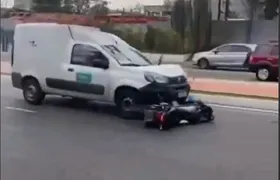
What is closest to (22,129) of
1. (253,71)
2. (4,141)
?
(4,141)

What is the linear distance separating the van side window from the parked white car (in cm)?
28

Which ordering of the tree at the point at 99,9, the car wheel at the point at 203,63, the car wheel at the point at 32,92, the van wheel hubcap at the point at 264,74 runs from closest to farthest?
the van wheel hubcap at the point at 264,74
the car wheel at the point at 203,63
the tree at the point at 99,9
the car wheel at the point at 32,92

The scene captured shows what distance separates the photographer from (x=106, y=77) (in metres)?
1.65

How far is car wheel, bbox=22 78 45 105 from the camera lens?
1.70 meters

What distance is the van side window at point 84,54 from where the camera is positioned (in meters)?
1.60

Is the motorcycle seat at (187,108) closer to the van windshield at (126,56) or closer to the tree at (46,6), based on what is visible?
the van windshield at (126,56)

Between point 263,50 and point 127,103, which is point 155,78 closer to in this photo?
point 127,103

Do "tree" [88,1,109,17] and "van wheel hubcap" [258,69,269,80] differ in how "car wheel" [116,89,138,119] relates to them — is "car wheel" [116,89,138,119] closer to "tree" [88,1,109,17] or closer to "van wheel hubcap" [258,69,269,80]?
"tree" [88,1,109,17]

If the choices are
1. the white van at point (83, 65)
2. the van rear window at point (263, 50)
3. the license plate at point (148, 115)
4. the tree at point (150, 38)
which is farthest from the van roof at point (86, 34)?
the van rear window at point (263, 50)

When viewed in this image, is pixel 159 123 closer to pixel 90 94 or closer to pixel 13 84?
pixel 90 94

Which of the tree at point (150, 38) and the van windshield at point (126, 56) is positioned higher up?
the tree at point (150, 38)

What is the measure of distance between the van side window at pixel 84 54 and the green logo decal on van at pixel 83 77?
39 millimetres

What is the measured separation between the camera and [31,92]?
1.73 m

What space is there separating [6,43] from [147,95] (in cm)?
45
